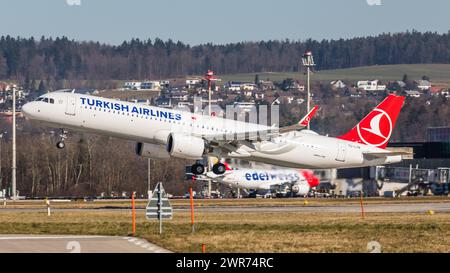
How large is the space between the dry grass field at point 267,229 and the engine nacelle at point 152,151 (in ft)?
29.2

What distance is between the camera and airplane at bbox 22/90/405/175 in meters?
64.9

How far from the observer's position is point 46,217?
2234 inches

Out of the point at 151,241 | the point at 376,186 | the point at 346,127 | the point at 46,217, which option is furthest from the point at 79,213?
the point at 346,127

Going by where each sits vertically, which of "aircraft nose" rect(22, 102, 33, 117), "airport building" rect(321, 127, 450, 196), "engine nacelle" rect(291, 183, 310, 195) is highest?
"aircraft nose" rect(22, 102, 33, 117)

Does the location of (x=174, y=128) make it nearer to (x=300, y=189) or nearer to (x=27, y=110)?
(x=27, y=110)

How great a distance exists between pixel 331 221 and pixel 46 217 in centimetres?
1435

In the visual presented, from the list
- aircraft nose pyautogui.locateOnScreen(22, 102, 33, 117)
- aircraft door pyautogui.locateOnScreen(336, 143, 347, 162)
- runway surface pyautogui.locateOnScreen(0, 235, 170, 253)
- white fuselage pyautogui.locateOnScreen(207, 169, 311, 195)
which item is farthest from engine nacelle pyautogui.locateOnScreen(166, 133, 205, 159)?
white fuselage pyautogui.locateOnScreen(207, 169, 311, 195)

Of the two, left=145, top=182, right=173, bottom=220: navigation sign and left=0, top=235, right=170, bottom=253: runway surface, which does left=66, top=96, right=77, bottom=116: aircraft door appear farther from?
left=145, top=182, right=173, bottom=220: navigation sign

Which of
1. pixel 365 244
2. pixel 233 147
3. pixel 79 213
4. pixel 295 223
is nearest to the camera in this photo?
pixel 365 244

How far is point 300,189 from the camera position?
103m

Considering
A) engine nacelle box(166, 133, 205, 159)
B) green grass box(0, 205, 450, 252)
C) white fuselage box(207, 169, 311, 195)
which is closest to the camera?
green grass box(0, 205, 450, 252)

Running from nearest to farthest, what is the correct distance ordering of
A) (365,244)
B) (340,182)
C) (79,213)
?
(365,244) → (79,213) → (340,182)

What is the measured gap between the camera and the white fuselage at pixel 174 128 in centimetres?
6469

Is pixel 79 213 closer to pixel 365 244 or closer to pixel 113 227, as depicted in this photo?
pixel 113 227
